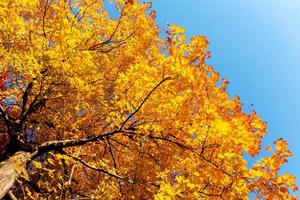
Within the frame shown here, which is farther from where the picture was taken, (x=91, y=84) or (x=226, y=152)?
(x=91, y=84)

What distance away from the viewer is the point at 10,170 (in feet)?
17.0

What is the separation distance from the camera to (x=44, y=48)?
5.46m

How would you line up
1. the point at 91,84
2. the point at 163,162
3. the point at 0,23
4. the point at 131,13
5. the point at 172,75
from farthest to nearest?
1. the point at 131,13
2. the point at 91,84
3. the point at 163,162
4. the point at 0,23
5. the point at 172,75

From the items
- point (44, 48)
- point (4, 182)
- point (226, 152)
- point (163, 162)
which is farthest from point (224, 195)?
point (44, 48)

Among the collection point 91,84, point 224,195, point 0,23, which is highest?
point 91,84

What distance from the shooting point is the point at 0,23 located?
17.2ft

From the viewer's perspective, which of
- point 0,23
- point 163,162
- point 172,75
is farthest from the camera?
point 163,162

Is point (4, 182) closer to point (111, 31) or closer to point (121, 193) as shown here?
point (121, 193)

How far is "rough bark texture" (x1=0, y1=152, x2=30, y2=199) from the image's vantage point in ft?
16.1

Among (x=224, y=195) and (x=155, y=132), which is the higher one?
(x=155, y=132)

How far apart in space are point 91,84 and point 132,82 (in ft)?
6.66

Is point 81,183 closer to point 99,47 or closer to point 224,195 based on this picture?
point 99,47

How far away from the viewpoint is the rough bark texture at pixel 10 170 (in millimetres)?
4895

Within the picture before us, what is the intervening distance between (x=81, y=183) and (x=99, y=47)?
336 cm
